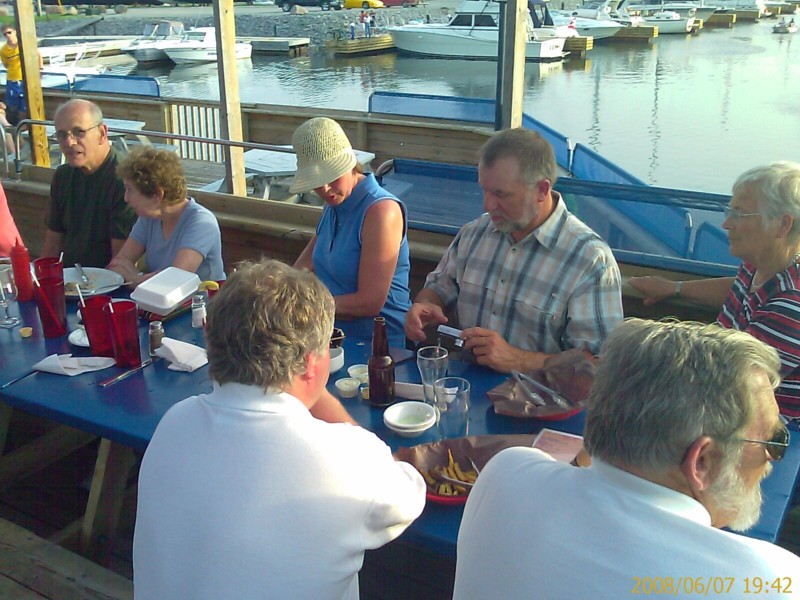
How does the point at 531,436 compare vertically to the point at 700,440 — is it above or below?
below

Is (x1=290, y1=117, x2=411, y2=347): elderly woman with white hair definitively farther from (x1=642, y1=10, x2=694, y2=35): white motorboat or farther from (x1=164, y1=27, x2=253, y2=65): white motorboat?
(x1=642, y1=10, x2=694, y2=35): white motorboat

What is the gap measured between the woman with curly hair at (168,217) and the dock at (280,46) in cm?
2771

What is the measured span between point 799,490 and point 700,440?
1.32 m

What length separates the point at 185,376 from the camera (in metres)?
2.21

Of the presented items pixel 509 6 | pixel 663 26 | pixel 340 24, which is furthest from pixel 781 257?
pixel 663 26

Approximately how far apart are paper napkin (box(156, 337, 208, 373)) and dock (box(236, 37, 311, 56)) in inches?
1131

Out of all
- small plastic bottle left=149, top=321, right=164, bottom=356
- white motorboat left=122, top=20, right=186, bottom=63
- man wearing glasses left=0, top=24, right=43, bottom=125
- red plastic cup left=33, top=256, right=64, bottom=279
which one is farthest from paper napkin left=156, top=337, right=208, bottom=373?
white motorboat left=122, top=20, right=186, bottom=63

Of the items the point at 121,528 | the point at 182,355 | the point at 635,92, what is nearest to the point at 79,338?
the point at 182,355

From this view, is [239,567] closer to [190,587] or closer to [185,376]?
[190,587]

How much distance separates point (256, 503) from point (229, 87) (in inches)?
165

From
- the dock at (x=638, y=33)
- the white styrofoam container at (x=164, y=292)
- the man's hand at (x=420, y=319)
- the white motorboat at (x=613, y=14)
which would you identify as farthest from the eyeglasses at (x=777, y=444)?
the dock at (x=638, y=33)

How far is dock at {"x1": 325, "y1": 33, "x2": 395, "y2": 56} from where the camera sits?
29.1 meters

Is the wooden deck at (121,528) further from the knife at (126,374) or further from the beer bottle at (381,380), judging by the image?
the knife at (126,374)

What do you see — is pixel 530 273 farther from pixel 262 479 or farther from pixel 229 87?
pixel 229 87
